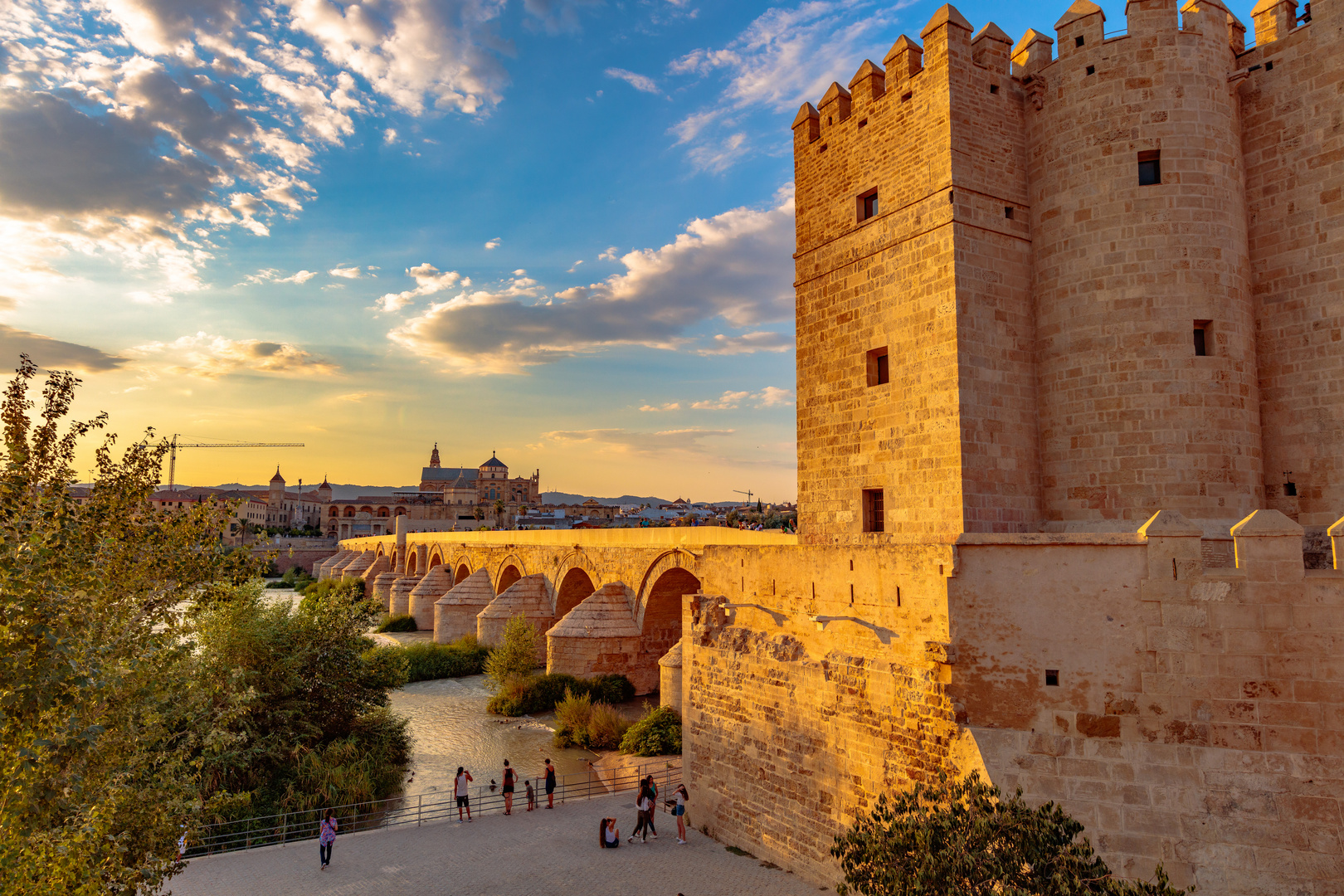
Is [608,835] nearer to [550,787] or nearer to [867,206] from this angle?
[550,787]

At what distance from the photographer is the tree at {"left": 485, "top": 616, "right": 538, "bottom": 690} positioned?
21.7 meters

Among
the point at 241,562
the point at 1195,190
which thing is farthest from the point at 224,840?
the point at 1195,190

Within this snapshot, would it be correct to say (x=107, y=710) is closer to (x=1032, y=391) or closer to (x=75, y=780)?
(x=75, y=780)

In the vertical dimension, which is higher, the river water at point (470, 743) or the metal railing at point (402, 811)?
the metal railing at point (402, 811)

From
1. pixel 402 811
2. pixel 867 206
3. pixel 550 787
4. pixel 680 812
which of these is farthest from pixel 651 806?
pixel 867 206

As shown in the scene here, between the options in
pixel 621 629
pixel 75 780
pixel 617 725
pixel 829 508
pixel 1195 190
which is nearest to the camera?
pixel 75 780

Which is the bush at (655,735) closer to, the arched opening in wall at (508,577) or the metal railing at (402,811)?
the metal railing at (402,811)

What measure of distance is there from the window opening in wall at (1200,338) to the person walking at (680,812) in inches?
372

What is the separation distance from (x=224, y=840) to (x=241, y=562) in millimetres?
5399

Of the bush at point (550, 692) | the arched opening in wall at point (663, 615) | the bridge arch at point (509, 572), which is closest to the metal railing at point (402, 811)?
the bush at point (550, 692)

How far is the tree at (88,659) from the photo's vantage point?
4918mm

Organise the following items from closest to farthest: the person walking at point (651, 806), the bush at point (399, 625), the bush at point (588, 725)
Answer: the person walking at point (651, 806)
the bush at point (588, 725)
the bush at point (399, 625)

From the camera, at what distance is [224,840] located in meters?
11.7

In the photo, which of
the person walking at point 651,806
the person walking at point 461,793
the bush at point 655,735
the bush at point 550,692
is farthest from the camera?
the bush at point 550,692
